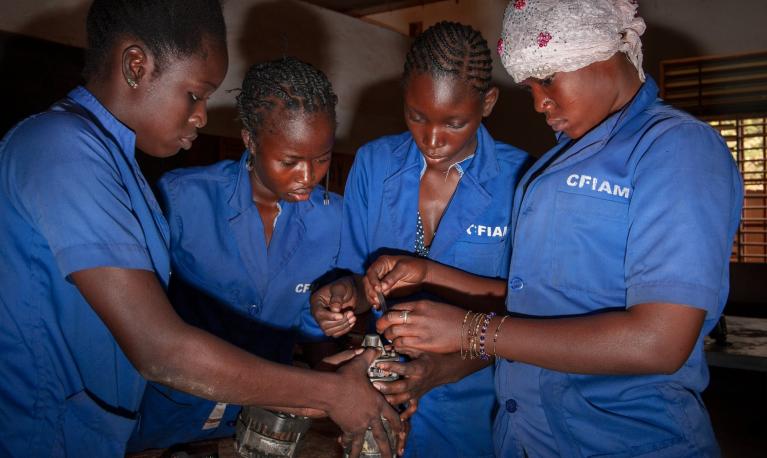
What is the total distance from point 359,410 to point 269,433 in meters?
A: 0.29

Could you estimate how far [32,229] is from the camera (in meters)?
1.45

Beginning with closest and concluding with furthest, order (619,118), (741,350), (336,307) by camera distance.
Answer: (619,118), (336,307), (741,350)

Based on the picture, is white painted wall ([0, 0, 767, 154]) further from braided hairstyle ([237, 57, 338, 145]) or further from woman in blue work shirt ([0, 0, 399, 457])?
woman in blue work shirt ([0, 0, 399, 457])

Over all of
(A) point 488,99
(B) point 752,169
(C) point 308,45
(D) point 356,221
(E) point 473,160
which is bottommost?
(D) point 356,221

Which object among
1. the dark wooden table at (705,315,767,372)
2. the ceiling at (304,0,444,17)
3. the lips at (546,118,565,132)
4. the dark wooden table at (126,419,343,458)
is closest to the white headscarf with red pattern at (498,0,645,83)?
the lips at (546,118,565,132)

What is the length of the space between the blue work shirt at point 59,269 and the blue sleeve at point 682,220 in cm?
113

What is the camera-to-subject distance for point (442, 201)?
2525mm

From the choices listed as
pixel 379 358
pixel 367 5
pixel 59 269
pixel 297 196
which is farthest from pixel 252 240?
pixel 367 5

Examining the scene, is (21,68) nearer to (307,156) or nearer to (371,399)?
(307,156)

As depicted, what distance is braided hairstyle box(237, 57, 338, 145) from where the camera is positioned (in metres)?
2.42

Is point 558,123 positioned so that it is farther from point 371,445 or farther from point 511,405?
point 371,445

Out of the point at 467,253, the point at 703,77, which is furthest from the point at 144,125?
the point at 703,77

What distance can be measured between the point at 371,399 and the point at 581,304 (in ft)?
2.24

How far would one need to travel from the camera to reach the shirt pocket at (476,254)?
239 centimetres
